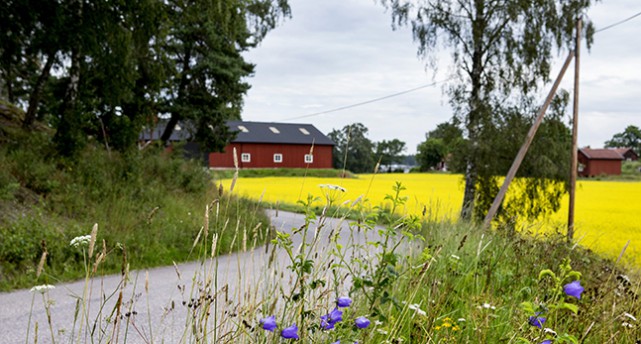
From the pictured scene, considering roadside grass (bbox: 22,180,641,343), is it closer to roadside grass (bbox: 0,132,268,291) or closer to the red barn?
roadside grass (bbox: 0,132,268,291)

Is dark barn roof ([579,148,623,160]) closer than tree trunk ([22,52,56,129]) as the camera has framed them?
No

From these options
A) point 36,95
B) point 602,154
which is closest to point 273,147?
point 36,95

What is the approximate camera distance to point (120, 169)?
11.8 metres

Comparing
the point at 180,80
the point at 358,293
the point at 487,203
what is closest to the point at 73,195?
the point at 358,293

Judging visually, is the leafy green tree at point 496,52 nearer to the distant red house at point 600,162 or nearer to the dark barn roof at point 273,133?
the dark barn roof at point 273,133

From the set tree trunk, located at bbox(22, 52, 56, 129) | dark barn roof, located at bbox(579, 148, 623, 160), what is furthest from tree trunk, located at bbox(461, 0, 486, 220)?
dark barn roof, located at bbox(579, 148, 623, 160)

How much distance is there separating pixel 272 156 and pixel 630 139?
68.6 m

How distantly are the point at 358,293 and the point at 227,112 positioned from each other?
16130mm

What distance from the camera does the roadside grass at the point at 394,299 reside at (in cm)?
264

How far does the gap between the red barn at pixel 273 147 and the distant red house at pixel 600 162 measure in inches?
1291

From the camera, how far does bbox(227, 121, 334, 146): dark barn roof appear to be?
51.9 m

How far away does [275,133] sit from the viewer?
54094 millimetres

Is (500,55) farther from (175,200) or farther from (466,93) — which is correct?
(175,200)

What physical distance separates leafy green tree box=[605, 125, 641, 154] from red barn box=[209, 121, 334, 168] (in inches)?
2157
